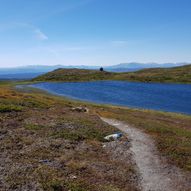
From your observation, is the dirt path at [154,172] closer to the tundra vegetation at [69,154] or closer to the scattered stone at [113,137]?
the tundra vegetation at [69,154]

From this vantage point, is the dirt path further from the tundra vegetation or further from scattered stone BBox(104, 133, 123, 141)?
scattered stone BBox(104, 133, 123, 141)

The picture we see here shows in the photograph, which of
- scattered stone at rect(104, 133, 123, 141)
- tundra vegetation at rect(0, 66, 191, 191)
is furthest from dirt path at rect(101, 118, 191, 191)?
scattered stone at rect(104, 133, 123, 141)

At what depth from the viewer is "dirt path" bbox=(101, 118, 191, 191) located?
21.9m

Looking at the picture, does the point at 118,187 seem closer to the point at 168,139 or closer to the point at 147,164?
the point at 147,164

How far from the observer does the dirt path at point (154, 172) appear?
21.9 m

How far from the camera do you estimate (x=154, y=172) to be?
80.8 feet

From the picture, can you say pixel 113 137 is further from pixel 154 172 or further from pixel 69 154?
pixel 154 172

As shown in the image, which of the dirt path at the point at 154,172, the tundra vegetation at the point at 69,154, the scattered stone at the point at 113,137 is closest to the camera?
the tundra vegetation at the point at 69,154

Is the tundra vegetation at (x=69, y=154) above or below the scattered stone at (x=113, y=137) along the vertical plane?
above

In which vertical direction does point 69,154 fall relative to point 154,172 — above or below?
above

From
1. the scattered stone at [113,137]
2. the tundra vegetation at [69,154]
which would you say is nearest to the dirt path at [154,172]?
the tundra vegetation at [69,154]

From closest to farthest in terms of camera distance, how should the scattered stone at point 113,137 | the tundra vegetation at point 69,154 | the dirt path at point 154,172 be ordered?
1. the tundra vegetation at point 69,154
2. the dirt path at point 154,172
3. the scattered stone at point 113,137

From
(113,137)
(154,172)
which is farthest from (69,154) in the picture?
(113,137)

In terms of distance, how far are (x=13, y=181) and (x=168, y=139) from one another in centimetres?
2056
